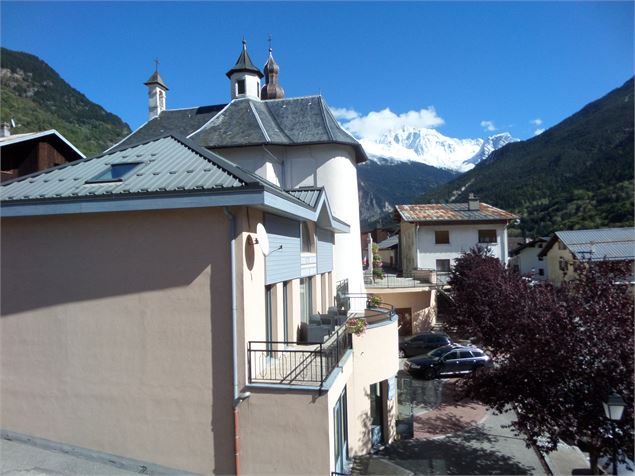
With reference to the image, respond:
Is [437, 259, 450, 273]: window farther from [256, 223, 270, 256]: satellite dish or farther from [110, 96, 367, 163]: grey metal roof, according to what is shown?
[256, 223, 270, 256]: satellite dish

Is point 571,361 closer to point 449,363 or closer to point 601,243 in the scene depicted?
point 449,363

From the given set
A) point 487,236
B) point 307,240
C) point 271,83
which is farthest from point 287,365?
point 271,83

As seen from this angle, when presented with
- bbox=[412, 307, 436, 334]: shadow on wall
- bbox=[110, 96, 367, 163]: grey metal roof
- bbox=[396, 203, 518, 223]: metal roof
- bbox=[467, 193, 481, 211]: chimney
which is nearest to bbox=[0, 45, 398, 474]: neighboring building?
bbox=[110, 96, 367, 163]: grey metal roof

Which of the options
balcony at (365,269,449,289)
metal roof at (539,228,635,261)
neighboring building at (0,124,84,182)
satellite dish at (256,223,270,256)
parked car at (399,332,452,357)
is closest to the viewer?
satellite dish at (256,223,270,256)

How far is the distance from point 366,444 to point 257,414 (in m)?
5.53

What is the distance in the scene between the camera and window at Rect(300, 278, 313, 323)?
42.3ft

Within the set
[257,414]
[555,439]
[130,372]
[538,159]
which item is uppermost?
[538,159]

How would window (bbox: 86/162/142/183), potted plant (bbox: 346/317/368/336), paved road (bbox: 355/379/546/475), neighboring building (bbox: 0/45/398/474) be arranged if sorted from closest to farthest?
1. neighboring building (bbox: 0/45/398/474)
2. window (bbox: 86/162/142/183)
3. potted plant (bbox: 346/317/368/336)
4. paved road (bbox: 355/379/546/475)

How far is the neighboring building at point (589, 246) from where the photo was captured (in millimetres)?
35562

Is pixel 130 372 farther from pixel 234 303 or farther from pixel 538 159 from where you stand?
pixel 538 159

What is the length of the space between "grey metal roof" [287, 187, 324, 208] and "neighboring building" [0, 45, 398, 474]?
130 cm

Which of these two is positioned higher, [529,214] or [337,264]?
[529,214]

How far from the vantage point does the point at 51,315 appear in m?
8.64

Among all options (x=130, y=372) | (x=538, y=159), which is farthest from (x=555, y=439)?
(x=538, y=159)
